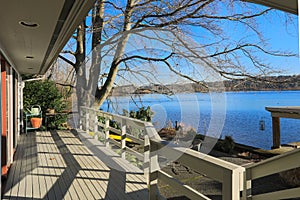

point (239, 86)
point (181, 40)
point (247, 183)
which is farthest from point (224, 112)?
point (247, 183)

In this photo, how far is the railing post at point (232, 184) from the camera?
1340mm

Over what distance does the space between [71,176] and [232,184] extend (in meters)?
2.88

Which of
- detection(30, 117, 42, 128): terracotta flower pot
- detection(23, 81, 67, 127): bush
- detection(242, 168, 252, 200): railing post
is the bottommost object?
detection(30, 117, 42, 128): terracotta flower pot

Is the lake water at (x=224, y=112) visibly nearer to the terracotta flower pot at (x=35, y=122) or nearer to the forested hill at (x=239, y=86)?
the forested hill at (x=239, y=86)

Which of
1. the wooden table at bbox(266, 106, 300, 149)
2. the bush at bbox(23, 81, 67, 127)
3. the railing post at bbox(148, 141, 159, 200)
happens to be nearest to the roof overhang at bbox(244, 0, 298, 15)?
the railing post at bbox(148, 141, 159, 200)

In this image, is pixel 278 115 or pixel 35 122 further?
pixel 35 122

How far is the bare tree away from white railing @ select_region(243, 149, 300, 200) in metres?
6.97

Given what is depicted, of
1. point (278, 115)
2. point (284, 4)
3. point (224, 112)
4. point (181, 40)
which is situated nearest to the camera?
point (284, 4)

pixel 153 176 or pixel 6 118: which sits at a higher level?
pixel 6 118

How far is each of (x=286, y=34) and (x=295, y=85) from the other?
141 centimetres

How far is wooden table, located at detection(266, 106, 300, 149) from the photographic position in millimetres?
5883

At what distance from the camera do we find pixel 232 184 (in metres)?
1.34

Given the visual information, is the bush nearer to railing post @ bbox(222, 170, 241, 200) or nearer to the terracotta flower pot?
the terracotta flower pot

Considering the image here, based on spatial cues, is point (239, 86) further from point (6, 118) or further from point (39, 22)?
point (39, 22)
